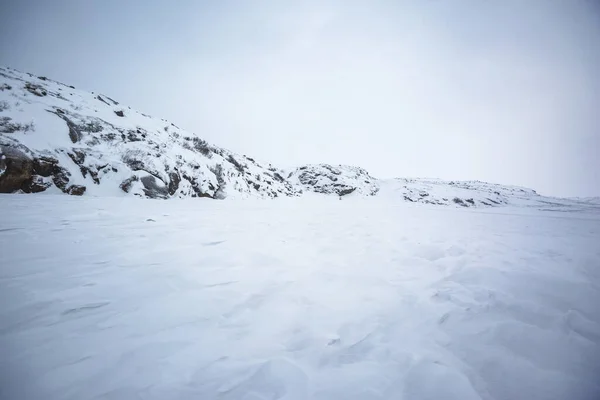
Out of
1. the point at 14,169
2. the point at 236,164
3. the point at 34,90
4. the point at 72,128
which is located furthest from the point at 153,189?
the point at 34,90

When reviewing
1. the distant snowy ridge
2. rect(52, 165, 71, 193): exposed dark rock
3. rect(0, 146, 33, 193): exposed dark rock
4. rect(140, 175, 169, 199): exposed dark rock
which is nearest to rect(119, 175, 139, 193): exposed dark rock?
the distant snowy ridge

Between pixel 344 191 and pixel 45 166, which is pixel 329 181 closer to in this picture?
pixel 344 191

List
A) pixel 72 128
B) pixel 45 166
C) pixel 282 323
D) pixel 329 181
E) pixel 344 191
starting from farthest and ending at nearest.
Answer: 1. pixel 329 181
2. pixel 344 191
3. pixel 72 128
4. pixel 45 166
5. pixel 282 323

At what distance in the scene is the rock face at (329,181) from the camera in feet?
80.3

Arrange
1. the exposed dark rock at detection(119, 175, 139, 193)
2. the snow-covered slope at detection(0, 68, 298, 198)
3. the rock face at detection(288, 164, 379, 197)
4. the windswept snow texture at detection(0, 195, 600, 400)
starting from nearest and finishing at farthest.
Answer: the windswept snow texture at detection(0, 195, 600, 400) < the snow-covered slope at detection(0, 68, 298, 198) < the exposed dark rock at detection(119, 175, 139, 193) < the rock face at detection(288, 164, 379, 197)

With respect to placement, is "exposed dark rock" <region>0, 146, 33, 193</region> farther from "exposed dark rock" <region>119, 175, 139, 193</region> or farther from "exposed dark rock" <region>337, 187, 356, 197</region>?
"exposed dark rock" <region>337, 187, 356, 197</region>

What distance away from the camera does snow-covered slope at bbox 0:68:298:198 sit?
6770mm

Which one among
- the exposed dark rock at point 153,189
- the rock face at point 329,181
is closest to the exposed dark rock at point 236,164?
the exposed dark rock at point 153,189

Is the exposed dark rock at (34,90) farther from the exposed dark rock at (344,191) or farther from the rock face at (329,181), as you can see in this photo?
the exposed dark rock at (344,191)

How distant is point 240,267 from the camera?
2.65 metres

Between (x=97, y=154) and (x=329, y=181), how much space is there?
20.1 metres

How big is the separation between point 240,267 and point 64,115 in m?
11.9

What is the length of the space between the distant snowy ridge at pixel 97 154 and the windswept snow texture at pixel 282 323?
508 centimetres

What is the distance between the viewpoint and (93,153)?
27.7 feet
